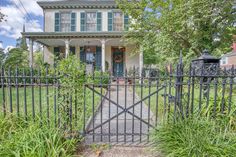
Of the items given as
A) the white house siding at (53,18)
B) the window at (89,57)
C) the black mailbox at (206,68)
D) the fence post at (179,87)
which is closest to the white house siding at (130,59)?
the white house siding at (53,18)

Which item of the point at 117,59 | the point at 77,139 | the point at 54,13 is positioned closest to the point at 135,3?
the point at 117,59

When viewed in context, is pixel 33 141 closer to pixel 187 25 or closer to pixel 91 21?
pixel 187 25

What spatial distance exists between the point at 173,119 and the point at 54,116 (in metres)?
2.24

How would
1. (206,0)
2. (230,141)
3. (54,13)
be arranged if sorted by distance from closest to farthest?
(230,141), (206,0), (54,13)

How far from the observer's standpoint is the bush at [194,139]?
10.9 feet

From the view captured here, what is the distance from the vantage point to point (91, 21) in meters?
21.4

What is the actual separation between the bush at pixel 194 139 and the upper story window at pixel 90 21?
60.6 feet

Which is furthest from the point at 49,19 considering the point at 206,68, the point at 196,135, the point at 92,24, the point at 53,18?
the point at 196,135

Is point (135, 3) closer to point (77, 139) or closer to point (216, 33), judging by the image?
point (216, 33)

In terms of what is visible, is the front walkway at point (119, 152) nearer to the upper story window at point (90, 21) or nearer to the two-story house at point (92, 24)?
the two-story house at point (92, 24)

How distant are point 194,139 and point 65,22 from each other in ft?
66.7

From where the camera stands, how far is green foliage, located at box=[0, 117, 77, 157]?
3.36 meters

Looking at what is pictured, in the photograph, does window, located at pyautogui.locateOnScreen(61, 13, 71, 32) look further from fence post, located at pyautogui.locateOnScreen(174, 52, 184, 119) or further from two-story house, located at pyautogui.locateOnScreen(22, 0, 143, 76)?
fence post, located at pyautogui.locateOnScreen(174, 52, 184, 119)

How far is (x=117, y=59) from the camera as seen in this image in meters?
21.4
